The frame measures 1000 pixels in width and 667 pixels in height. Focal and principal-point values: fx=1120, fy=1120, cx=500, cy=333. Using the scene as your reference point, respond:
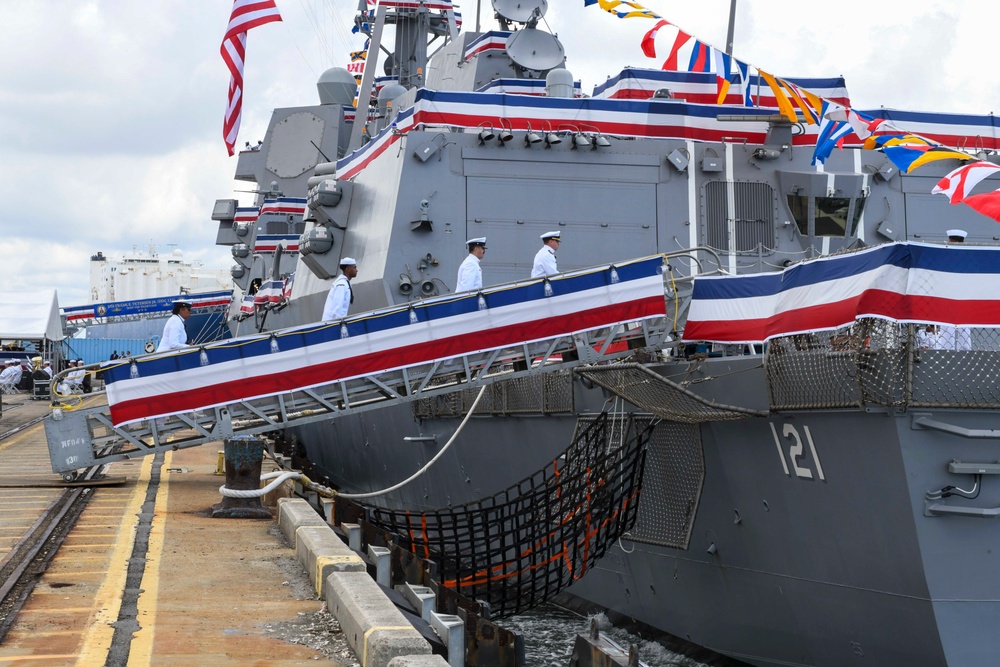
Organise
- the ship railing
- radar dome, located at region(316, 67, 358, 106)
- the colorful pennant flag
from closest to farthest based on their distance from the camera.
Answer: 1. the ship railing
2. the colorful pennant flag
3. radar dome, located at region(316, 67, 358, 106)

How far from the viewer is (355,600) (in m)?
5.86

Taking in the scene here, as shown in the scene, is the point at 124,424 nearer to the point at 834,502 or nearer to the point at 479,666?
the point at 479,666

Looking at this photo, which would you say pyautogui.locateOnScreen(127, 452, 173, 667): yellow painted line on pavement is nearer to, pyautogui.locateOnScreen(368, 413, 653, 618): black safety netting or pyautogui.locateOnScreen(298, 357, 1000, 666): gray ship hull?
pyautogui.locateOnScreen(368, 413, 653, 618): black safety netting

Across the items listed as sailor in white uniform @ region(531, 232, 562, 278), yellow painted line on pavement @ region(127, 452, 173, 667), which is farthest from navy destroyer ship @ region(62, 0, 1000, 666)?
yellow painted line on pavement @ region(127, 452, 173, 667)

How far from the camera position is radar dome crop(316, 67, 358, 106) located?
27.3 meters

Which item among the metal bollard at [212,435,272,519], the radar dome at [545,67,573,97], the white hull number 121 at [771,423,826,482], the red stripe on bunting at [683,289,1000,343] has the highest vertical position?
the radar dome at [545,67,573,97]

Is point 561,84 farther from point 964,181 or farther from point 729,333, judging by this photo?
point 729,333

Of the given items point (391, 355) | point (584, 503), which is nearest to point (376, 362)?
point (391, 355)

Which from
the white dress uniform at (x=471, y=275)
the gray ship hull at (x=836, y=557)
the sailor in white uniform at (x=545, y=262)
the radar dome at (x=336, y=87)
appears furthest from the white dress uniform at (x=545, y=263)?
the radar dome at (x=336, y=87)

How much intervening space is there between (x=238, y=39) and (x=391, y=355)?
8590 millimetres

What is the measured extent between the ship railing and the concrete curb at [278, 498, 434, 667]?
9.18 ft

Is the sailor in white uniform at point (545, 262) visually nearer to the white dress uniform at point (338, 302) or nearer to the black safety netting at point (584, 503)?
the black safety netting at point (584, 503)

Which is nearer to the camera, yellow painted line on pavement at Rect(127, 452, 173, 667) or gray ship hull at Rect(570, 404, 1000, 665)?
yellow painted line on pavement at Rect(127, 452, 173, 667)

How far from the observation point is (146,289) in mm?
93438
